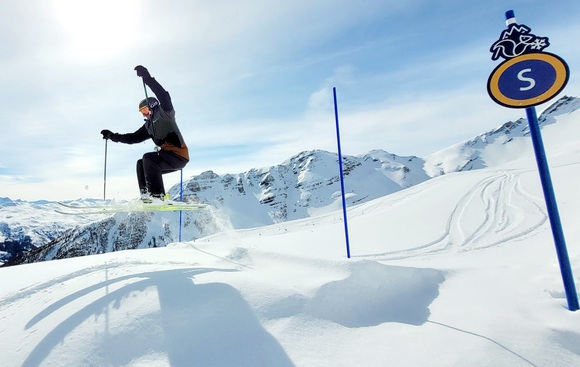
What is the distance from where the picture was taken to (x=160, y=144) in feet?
22.7

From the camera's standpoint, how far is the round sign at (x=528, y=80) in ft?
11.2

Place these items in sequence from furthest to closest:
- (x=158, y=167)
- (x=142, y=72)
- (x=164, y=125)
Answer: (x=158, y=167), (x=164, y=125), (x=142, y=72)

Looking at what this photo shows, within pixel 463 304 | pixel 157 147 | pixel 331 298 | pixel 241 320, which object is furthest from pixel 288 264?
pixel 157 147

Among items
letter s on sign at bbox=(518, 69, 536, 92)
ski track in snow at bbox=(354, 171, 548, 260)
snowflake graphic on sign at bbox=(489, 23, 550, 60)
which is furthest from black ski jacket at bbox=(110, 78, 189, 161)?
letter s on sign at bbox=(518, 69, 536, 92)

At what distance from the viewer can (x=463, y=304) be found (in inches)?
145

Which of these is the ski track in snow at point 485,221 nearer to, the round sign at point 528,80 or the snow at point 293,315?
the snow at point 293,315

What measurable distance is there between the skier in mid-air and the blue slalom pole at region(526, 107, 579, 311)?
6145 millimetres

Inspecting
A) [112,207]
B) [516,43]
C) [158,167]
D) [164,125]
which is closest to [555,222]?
[516,43]

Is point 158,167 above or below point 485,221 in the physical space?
above

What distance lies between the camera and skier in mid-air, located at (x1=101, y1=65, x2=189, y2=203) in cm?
642

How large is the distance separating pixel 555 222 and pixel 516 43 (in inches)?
82.9

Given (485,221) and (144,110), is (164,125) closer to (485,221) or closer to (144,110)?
(144,110)

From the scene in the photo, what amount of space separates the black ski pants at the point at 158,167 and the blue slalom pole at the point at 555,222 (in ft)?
21.0

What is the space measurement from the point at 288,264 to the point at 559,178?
15146 mm
